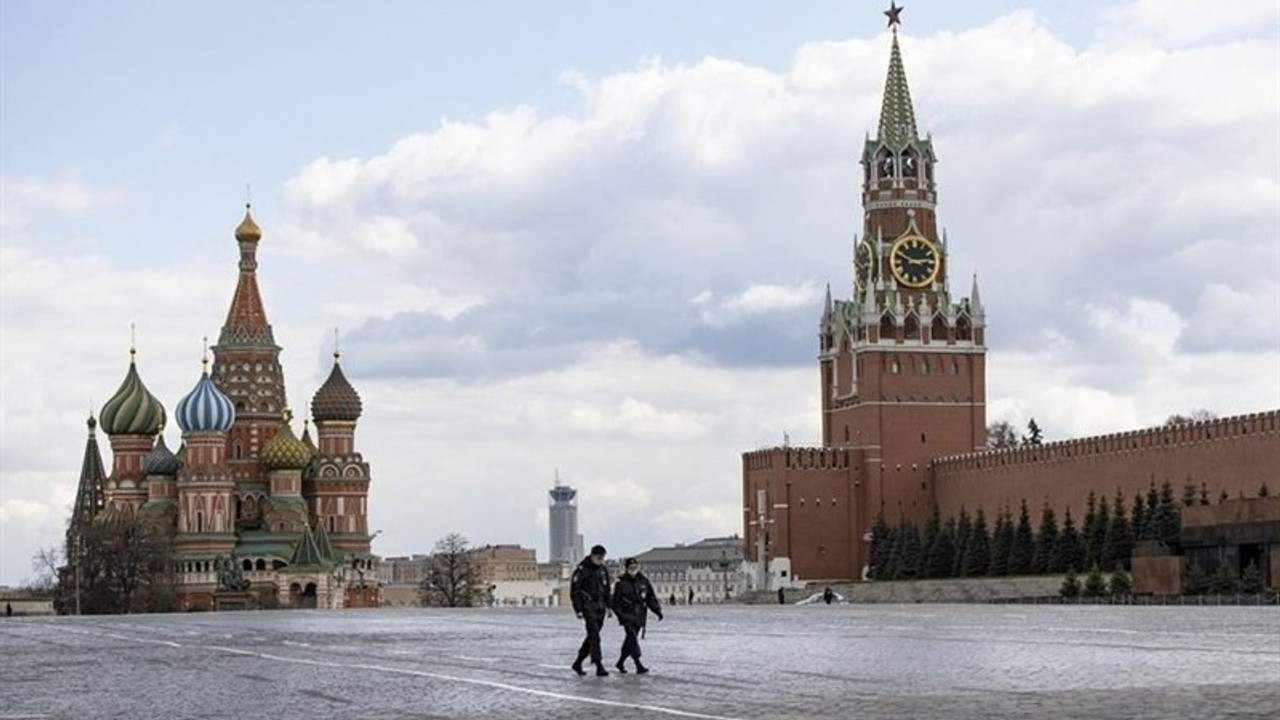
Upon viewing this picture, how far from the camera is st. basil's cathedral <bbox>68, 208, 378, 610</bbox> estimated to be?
108 m

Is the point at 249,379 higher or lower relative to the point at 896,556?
higher

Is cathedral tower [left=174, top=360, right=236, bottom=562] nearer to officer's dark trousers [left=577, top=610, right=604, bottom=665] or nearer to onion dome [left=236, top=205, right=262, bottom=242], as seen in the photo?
onion dome [left=236, top=205, right=262, bottom=242]

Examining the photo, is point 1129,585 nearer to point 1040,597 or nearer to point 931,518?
point 1040,597

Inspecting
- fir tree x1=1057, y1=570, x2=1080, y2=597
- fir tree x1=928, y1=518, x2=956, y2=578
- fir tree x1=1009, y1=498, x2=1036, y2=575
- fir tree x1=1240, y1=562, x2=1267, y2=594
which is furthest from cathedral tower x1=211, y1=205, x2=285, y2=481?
fir tree x1=1240, y1=562, x2=1267, y2=594

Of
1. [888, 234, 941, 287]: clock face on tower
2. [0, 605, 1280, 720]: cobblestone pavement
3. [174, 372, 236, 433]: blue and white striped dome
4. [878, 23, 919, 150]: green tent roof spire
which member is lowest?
[0, 605, 1280, 720]: cobblestone pavement

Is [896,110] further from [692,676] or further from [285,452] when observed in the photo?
[692,676]

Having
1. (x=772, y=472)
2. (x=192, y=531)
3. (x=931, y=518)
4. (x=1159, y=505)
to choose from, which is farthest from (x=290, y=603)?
(x=1159, y=505)

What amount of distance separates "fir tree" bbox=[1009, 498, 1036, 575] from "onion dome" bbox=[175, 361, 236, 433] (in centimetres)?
3943

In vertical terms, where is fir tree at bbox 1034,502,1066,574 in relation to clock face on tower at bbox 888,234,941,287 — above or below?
below

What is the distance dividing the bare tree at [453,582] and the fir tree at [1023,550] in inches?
1161

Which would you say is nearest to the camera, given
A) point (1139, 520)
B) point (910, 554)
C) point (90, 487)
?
point (1139, 520)

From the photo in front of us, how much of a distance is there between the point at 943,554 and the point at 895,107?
87.0 ft

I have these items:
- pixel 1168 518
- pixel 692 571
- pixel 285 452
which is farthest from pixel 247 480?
pixel 692 571

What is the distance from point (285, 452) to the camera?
112 m
